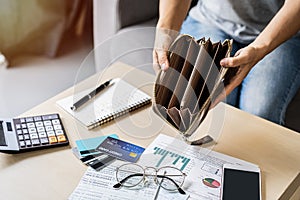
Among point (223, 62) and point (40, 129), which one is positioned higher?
point (223, 62)

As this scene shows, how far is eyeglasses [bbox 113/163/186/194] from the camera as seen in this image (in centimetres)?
105

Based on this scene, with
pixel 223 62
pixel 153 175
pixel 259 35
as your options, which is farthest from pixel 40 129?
pixel 259 35

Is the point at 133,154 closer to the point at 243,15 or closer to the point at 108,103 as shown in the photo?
the point at 108,103

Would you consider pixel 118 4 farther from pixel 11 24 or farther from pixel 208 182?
pixel 208 182

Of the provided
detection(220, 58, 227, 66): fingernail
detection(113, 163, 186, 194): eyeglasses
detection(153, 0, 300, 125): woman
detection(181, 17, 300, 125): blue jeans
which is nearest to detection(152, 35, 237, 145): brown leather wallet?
detection(220, 58, 227, 66): fingernail

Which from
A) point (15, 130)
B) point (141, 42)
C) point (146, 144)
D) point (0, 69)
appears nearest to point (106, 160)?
point (146, 144)

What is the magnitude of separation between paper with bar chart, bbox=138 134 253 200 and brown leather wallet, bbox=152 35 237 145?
69 mm

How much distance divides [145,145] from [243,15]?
0.60m

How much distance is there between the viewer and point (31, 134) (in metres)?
1.14

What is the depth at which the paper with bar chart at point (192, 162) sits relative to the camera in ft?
3.45

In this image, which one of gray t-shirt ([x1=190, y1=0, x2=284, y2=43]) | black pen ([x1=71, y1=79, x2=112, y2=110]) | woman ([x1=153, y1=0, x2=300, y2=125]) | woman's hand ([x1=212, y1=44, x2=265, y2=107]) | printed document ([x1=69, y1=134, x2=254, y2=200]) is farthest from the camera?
gray t-shirt ([x1=190, y1=0, x2=284, y2=43])

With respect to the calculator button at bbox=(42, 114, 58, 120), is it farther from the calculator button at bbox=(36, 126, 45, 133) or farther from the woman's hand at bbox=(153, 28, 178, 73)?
the woman's hand at bbox=(153, 28, 178, 73)

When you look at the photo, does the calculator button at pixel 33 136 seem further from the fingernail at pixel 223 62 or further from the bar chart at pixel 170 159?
the fingernail at pixel 223 62

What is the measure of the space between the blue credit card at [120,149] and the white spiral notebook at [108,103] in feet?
0.24
